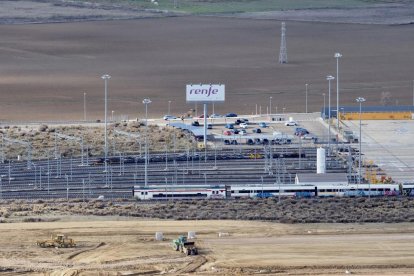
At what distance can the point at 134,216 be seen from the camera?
43.4 metres

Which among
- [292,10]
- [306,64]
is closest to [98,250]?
[306,64]

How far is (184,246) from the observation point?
38219 millimetres

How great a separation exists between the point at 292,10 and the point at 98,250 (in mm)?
71816

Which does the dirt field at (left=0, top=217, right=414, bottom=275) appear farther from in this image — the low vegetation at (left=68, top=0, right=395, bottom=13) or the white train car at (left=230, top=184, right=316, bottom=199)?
the low vegetation at (left=68, top=0, right=395, bottom=13)

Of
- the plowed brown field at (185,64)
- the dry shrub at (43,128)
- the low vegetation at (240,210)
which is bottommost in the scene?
the low vegetation at (240,210)

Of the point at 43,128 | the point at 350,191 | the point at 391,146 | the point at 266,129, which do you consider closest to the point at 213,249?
the point at 350,191

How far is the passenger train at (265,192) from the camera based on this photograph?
151 feet

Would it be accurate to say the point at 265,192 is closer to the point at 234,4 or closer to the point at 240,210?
A: the point at 240,210

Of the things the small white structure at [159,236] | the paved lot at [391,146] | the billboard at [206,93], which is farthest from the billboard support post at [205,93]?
the small white structure at [159,236]

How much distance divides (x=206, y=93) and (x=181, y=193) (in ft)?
44.9

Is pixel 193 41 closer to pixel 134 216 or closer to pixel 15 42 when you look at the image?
pixel 15 42

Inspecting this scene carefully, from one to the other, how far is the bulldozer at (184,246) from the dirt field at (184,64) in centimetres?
2810

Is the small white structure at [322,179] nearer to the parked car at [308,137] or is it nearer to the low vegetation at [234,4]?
the parked car at [308,137]

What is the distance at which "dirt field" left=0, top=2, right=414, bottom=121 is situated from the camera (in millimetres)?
70938
